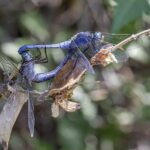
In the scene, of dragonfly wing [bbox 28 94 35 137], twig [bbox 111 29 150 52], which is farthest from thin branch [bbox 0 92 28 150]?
twig [bbox 111 29 150 52]

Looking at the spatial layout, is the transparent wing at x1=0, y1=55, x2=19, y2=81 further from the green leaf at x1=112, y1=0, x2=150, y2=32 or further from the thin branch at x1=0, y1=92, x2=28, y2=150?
the green leaf at x1=112, y1=0, x2=150, y2=32

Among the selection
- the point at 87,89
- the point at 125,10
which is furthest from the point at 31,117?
the point at 87,89

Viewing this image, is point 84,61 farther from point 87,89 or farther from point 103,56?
point 87,89

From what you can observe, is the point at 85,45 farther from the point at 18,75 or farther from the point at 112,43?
the point at 18,75

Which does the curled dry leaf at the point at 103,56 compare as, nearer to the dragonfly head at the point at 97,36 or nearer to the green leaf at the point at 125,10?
the dragonfly head at the point at 97,36

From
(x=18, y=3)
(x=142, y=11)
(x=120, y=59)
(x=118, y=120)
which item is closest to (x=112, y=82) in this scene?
(x=118, y=120)

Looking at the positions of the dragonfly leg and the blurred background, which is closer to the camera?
the dragonfly leg

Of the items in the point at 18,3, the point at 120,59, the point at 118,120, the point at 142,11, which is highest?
the point at 18,3

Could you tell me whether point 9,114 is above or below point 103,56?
below
